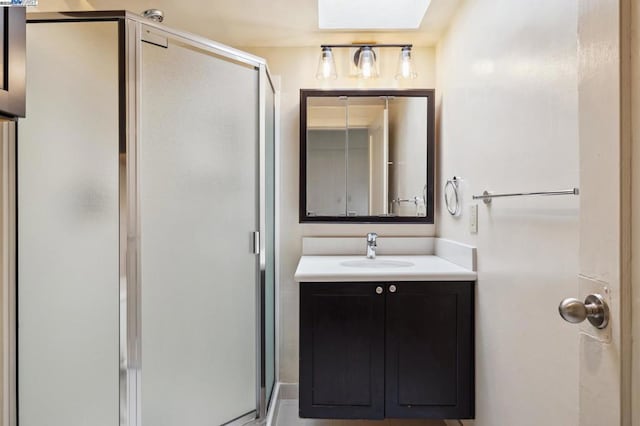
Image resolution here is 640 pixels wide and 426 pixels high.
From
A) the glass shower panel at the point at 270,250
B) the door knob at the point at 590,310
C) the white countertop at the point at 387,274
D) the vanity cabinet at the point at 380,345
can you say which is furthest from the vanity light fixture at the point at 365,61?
the door knob at the point at 590,310

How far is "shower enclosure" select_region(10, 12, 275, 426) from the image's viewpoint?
4.51 ft

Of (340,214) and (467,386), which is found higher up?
(340,214)

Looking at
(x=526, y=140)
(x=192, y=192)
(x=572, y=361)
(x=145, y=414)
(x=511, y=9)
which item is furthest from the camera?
(x=192, y=192)

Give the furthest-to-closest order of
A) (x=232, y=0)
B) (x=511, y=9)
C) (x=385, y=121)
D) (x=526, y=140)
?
1. (x=385, y=121)
2. (x=232, y=0)
3. (x=511, y=9)
4. (x=526, y=140)

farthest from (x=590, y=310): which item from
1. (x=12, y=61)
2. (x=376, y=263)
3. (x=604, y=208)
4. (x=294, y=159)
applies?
(x=294, y=159)

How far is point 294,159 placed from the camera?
7.58 ft

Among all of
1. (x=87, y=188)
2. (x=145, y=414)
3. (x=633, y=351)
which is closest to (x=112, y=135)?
(x=87, y=188)

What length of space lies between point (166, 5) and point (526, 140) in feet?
5.86

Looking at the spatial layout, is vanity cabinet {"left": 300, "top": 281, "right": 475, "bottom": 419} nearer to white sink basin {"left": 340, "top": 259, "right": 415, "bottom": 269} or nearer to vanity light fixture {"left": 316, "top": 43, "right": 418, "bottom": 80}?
white sink basin {"left": 340, "top": 259, "right": 415, "bottom": 269}

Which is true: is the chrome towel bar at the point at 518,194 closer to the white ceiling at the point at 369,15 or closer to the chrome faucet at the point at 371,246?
the chrome faucet at the point at 371,246

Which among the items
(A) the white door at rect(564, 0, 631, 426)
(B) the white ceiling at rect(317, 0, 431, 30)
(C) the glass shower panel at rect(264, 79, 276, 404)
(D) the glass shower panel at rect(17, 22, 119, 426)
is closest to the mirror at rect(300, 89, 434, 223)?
(C) the glass shower panel at rect(264, 79, 276, 404)

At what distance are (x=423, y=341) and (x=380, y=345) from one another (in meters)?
0.20

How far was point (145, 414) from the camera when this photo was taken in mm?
1474

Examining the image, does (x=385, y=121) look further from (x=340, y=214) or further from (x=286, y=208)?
(x=286, y=208)
